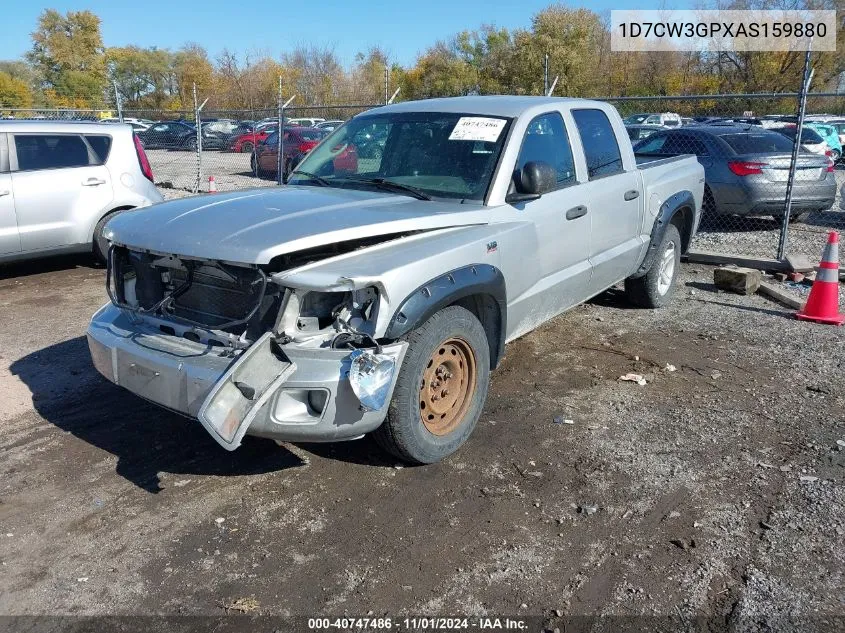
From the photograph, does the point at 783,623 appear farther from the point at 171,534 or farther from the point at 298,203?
the point at 298,203

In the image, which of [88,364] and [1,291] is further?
[1,291]

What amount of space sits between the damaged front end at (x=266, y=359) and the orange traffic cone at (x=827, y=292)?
4.92 meters

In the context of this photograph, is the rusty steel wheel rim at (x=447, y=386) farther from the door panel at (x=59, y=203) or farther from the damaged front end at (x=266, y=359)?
the door panel at (x=59, y=203)

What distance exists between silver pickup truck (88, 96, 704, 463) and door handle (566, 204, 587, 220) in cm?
2

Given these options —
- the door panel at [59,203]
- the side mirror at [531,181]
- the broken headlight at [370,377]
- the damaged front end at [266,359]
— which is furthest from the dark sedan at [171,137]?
the broken headlight at [370,377]

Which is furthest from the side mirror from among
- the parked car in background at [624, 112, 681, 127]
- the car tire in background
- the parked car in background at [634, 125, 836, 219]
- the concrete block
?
the parked car in background at [624, 112, 681, 127]

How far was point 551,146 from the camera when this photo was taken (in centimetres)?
496

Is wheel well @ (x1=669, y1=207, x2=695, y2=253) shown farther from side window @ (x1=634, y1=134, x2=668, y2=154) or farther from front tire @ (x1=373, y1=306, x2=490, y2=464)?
side window @ (x1=634, y1=134, x2=668, y2=154)

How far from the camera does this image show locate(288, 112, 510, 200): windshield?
4.48 m

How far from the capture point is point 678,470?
12.9 ft

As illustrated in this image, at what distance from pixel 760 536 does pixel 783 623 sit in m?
0.62

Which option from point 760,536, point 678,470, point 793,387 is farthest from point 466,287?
point 793,387

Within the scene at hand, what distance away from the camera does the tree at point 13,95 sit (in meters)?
37.2

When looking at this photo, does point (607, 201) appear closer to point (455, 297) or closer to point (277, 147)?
point (455, 297)
